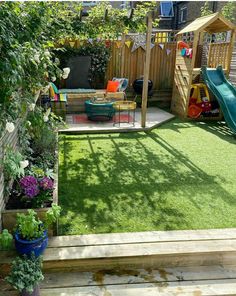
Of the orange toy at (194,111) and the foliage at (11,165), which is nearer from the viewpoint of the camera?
the foliage at (11,165)

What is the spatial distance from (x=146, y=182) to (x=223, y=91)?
187 inches

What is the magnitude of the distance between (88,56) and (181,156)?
20.0 feet

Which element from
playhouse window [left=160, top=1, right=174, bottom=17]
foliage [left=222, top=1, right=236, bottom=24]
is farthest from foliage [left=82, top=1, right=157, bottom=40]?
playhouse window [left=160, top=1, right=174, bottom=17]

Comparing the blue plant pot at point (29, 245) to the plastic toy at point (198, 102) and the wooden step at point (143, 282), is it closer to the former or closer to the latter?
the wooden step at point (143, 282)

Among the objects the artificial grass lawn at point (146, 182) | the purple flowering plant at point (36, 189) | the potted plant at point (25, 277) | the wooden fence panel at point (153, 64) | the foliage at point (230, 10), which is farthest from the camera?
the foliage at point (230, 10)

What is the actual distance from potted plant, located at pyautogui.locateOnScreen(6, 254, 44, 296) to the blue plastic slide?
19.3 feet

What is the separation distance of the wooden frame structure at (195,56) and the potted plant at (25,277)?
6816 mm

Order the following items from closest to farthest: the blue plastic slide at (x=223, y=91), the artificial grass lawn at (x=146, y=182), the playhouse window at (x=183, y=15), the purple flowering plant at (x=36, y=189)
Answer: the purple flowering plant at (x=36, y=189) < the artificial grass lawn at (x=146, y=182) < the blue plastic slide at (x=223, y=91) < the playhouse window at (x=183, y=15)

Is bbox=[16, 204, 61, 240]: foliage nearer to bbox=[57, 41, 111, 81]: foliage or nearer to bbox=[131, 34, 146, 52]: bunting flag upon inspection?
bbox=[57, 41, 111, 81]: foliage

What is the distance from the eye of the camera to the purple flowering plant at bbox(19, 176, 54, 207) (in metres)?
2.93

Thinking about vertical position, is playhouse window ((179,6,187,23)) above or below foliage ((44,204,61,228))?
above

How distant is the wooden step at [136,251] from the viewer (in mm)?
2611

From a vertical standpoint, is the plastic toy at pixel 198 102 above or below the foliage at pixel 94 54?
Answer: below

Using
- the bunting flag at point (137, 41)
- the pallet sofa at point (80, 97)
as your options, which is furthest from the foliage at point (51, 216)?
the bunting flag at point (137, 41)
